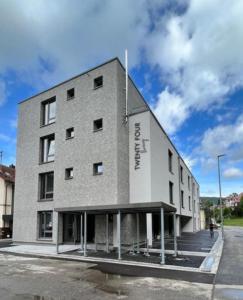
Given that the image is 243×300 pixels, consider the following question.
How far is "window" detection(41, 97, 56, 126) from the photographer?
932 inches

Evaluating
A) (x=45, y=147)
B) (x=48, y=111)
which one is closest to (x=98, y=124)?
(x=45, y=147)

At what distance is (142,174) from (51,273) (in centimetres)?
1036

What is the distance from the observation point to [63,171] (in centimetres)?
2131

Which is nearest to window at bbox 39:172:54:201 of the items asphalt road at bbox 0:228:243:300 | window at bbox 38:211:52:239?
window at bbox 38:211:52:239

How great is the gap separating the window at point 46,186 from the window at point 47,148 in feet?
3.83

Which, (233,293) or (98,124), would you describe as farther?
(98,124)

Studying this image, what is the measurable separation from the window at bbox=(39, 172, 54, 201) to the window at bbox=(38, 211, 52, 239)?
111 cm

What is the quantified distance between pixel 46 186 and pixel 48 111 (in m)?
5.94

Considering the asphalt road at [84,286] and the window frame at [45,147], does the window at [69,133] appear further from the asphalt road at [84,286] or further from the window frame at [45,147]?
the asphalt road at [84,286]

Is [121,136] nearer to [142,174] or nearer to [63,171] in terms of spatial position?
[142,174]

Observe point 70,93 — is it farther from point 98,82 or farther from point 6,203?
point 6,203

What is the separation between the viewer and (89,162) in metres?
20.0

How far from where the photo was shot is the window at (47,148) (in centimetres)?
2308

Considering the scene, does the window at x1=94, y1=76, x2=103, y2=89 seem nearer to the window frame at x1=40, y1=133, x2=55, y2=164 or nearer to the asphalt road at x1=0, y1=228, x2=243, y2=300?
the window frame at x1=40, y1=133, x2=55, y2=164
